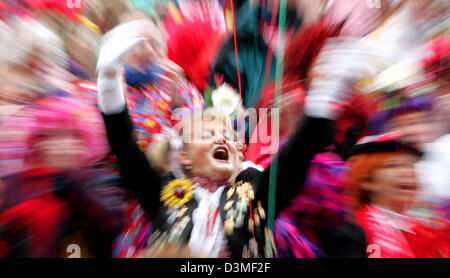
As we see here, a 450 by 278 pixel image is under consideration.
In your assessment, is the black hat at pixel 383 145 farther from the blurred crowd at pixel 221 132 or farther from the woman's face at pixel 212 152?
the woman's face at pixel 212 152

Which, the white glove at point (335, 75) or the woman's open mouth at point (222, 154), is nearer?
the white glove at point (335, 75)

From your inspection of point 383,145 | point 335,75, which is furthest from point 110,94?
point 383,145

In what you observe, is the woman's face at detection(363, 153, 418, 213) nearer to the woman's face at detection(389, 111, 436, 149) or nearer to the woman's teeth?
the woman's face at detection(389, 111, 436, 149)

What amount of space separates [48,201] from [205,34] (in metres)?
0.47

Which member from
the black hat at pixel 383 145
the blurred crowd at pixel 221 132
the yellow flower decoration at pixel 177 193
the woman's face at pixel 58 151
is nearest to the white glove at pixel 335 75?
the blurred crowd at pixel 221 132

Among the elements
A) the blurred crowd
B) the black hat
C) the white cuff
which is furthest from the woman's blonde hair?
the black hat

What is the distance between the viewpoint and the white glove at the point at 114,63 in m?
0.54

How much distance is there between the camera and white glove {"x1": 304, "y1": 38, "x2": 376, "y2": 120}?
523 millimetres

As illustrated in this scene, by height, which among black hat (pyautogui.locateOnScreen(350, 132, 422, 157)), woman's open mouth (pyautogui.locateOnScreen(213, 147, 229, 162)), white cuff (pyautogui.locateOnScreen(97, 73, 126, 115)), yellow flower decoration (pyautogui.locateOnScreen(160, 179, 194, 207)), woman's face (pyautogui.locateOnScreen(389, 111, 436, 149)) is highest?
white cuff (pyautogui.locateOnScreen(97, 73, 126, 115))

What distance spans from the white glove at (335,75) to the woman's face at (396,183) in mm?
165

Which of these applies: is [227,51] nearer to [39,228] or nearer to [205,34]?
[205,34]
